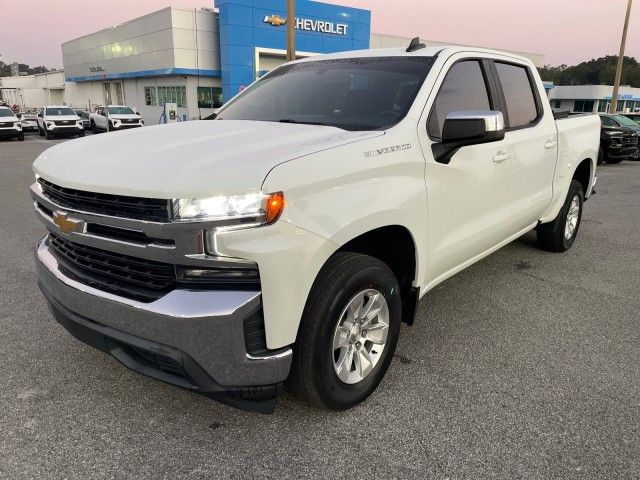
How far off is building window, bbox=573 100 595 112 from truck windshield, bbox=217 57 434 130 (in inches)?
2893

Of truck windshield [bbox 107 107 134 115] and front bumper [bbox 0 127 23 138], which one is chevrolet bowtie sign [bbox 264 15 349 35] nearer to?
truck windshield [bbox 107 107 134 115]

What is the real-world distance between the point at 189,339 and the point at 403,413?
126 cm

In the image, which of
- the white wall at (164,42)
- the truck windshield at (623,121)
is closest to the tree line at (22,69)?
the white wall at (164,42)

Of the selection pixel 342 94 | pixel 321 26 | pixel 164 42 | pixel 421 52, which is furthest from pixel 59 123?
pixel 421 52

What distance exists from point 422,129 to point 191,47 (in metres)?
35.7

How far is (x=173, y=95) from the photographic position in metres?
38.1

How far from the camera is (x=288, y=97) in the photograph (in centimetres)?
358

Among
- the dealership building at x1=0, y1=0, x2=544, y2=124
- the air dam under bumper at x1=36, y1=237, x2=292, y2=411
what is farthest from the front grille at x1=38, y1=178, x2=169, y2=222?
the dealership building at x1=0, y1=0, x2=544, y2=124

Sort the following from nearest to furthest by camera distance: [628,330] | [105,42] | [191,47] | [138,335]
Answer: [138,335], [628,330], [191,47], [105,42]

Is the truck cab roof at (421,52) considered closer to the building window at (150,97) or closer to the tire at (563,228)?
the tire at (563,228)

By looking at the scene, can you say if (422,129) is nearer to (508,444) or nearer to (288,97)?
(288,97)

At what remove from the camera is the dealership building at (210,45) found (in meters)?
34.0

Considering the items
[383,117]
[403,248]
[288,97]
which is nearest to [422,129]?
[383,117]

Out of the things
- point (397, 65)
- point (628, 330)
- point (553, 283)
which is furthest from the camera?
point (553, 283)
